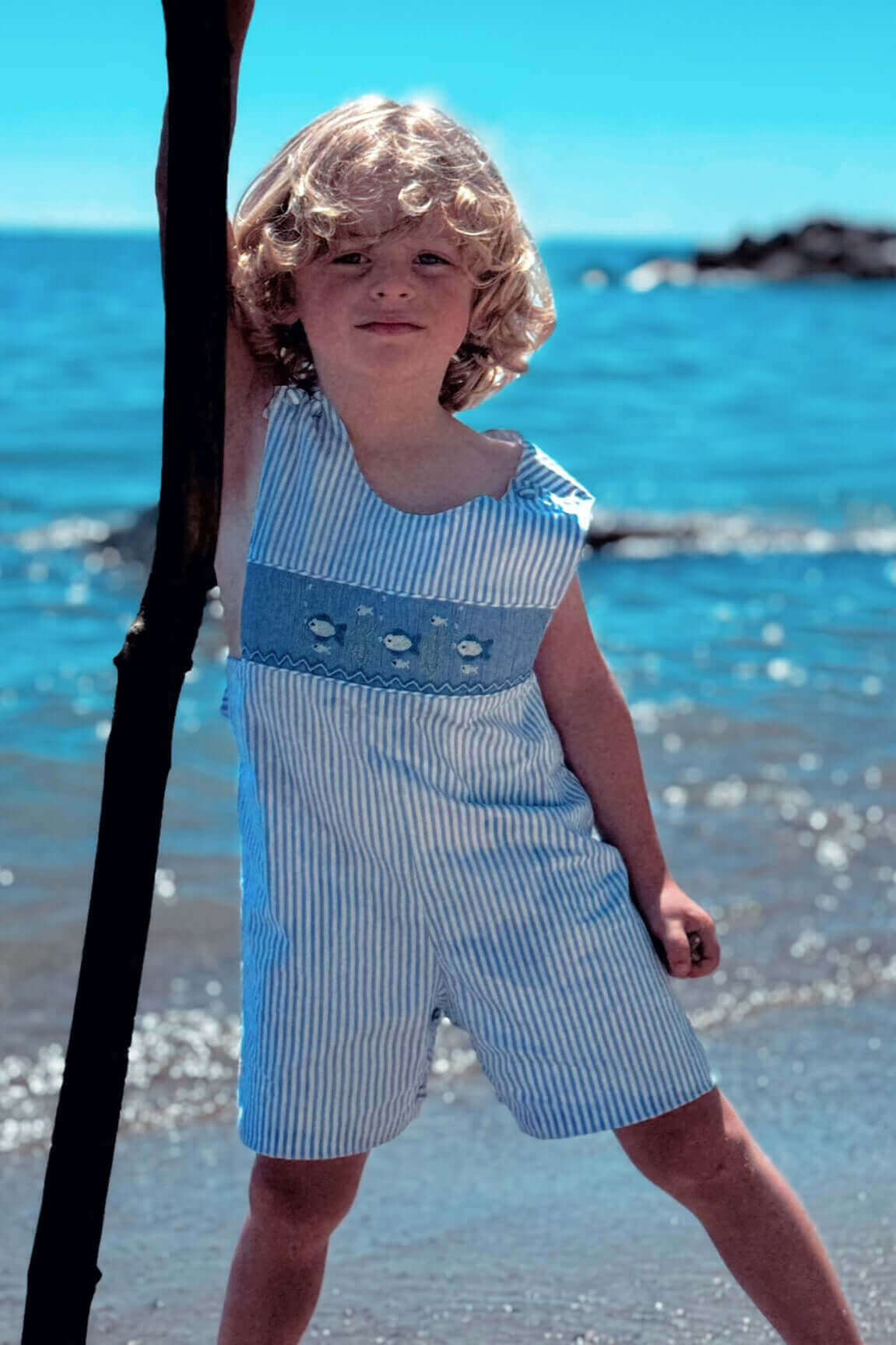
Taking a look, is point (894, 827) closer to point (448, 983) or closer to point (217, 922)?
point (217, 922)

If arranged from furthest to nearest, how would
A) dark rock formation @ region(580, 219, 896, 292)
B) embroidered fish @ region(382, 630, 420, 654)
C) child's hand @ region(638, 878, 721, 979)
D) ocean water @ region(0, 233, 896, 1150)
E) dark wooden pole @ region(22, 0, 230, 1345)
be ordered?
dark rock formation @ region(580, 219, 896, 292)
ocean water @ region(0, 233, 896, 1150)
child's hand @ region(638, 878, 721, 979)
embroidered fish @ region(382, 630, 420, 654)
dark wooden pole @ region(22, 0, 230, 1345)

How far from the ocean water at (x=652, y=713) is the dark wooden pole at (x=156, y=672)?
1.66 metres

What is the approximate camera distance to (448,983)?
187cm

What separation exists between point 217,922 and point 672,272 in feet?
232

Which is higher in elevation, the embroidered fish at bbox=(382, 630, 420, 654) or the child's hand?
the embroidered fish at bbox=(382, 630, 420, 654)

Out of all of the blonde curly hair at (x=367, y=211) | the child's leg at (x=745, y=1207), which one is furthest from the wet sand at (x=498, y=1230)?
the blonde curly hair at (x=367, y=211)

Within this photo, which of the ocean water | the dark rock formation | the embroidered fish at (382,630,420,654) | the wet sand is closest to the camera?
the embroidered fish at (382,630,420,654)

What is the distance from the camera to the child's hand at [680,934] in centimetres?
191

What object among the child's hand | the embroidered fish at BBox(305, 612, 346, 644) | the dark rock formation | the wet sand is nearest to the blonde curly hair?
the embroidered fish at BBox(305, 612, 346, 644)

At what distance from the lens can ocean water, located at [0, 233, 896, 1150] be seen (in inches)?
142

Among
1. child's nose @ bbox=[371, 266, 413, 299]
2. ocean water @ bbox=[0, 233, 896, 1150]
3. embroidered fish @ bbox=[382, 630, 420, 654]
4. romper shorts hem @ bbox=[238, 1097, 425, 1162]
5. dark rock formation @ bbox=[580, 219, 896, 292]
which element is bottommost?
dark rock formation @ bbox=[580, 219, 896, 292]

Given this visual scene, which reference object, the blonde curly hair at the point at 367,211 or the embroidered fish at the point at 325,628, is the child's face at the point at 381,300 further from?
the embroidered fish at the point at 325,628

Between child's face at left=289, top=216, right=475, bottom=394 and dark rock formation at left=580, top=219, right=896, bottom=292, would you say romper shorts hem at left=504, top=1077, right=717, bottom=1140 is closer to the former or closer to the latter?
child's face at left=289, top=216, right=475, bottom=394

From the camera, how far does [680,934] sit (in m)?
1.91
